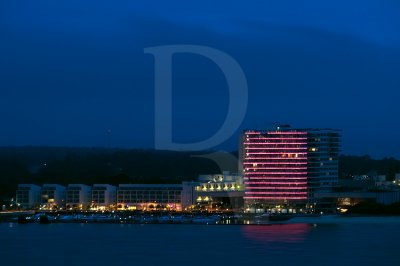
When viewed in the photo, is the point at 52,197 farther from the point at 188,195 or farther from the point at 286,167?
the point at 286,167

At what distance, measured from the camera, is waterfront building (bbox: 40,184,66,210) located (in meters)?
42.0

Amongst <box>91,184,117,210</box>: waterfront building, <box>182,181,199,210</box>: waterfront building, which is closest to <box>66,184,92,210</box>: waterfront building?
<box>91,184,117,210</box>: waterfront building

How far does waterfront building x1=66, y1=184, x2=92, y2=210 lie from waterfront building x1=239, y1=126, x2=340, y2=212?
589cm

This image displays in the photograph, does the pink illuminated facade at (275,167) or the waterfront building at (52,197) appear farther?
the waterfront building at (52,197)

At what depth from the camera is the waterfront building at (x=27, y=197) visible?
42312 millimetres

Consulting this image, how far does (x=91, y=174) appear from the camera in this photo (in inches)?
2018

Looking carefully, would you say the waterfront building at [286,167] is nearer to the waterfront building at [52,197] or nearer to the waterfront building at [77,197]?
the waterfront building at [77,197]

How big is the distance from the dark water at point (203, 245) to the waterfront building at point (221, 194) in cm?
986

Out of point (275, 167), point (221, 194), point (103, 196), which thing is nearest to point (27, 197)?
point (103, 196)

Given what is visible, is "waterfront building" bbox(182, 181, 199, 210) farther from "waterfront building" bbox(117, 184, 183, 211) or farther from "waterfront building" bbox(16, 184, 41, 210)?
"waterfront building" bbox(16, 184, 41, 210)

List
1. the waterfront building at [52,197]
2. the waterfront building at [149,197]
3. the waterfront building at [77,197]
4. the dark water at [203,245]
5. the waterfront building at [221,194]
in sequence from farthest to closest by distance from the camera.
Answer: the waterfront building at [52,197] < the waterfront building at [77,197] < the waterfront building at [149,197] < the waterfront building at [221,194] < the dark water at [203,245]

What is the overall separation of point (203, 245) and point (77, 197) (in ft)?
60.7

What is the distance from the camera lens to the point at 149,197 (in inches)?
1642

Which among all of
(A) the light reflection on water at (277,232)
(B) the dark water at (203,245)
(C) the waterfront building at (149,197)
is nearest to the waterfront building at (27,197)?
(C) the waterfront building at (149,197)
